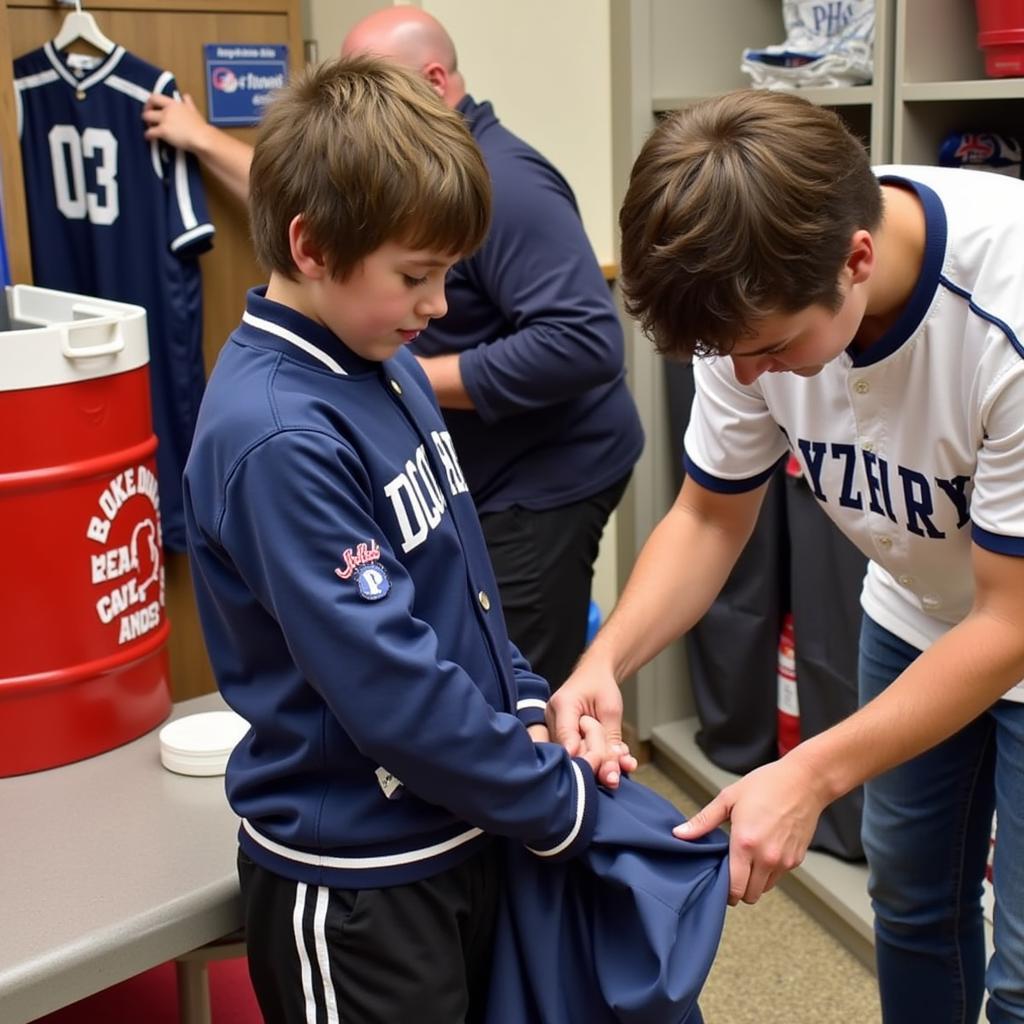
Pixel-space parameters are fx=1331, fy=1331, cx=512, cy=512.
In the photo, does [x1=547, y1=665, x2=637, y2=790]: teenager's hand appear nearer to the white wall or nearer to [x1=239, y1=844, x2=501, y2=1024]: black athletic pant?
[x1=239, y1=844, x2=501, y2=1024]: black athletic pant

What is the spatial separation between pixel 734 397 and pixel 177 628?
1368mm

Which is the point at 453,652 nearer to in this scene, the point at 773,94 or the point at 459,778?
the point at 459,778

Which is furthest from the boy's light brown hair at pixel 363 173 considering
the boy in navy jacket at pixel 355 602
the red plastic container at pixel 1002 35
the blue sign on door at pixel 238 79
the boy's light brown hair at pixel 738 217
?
the blue sign on door at pixel 238 79

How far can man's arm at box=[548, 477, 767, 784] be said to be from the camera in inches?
54.5

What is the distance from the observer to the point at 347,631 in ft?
3.16

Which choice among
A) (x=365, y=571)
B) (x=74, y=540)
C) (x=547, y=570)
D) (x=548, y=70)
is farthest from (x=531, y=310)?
(x=365, y=571)

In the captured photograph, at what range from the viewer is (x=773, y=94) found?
1.14 metres

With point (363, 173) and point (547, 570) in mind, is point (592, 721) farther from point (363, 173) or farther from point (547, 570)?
point (547, 570)

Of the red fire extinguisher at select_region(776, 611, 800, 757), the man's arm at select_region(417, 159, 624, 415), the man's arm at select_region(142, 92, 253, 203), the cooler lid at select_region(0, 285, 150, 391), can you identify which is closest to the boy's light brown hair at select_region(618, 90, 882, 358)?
the cooler lid at select_region(0, 285, 150, 391)

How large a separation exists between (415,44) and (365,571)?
1300 mm

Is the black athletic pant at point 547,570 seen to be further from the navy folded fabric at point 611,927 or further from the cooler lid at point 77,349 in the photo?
the navy folded fabric at point 611,927

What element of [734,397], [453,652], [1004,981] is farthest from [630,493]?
[453,652]

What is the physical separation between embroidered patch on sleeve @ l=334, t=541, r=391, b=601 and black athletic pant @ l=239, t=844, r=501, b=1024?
26 centimetres

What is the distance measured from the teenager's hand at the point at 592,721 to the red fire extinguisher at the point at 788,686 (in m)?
1.29
